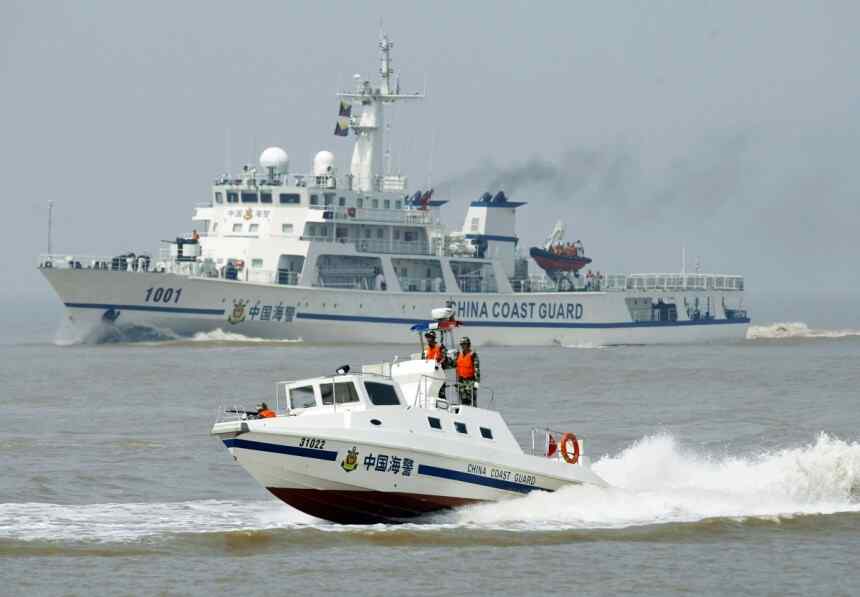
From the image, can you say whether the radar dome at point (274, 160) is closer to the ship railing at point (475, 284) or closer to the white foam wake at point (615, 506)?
the ship railing at point (475, 284)

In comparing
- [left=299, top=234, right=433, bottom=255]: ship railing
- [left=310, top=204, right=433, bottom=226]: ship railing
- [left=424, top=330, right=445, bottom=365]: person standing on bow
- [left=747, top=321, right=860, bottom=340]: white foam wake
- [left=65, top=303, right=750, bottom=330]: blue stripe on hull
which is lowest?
[left=424, top=330, right=445, bottom=365]: person standing on bow

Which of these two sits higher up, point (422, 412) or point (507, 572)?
point (422, 412)

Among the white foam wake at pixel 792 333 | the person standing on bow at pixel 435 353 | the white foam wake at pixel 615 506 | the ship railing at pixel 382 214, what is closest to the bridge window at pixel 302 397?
the white foam wake at pixel 615 506

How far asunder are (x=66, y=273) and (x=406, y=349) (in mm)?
14495

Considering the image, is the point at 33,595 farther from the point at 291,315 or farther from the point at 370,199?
the point at 370,199

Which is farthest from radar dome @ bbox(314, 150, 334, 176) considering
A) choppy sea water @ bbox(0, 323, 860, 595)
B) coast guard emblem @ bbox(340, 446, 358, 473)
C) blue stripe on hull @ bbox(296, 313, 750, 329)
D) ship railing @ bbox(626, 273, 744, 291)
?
coast guard emblem @ bbox(340, 446, 358, 473)

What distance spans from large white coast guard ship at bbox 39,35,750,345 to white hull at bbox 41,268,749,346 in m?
0.06

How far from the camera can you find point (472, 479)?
25.9 m

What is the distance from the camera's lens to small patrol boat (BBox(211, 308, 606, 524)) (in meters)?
24.6

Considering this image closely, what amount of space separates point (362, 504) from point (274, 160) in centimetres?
5068

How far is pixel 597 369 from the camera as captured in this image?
59.7 meters

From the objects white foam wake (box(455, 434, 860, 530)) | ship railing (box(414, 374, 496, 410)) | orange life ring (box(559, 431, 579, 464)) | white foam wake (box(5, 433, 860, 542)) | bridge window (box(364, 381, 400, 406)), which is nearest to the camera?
bridge window (box(364, 381, 400, 406))

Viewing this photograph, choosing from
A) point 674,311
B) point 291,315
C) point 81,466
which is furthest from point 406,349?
point 81,466

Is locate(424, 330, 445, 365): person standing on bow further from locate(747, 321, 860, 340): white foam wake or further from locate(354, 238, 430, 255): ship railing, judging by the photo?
locate(747, 321, 860, 340): white foam wake
